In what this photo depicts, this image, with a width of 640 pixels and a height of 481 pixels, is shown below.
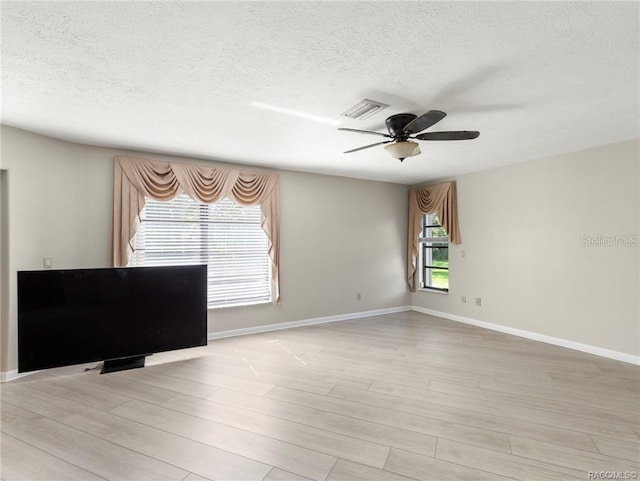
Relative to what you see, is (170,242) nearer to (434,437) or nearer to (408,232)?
(434,437)

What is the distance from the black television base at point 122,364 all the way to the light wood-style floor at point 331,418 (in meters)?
0.11

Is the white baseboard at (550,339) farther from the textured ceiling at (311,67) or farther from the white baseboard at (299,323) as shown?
the textured ceiling at (311,67)

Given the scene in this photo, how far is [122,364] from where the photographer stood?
11.4ft

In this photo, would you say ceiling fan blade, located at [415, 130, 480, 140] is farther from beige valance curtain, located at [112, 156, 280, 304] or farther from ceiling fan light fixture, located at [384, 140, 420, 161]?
beige valance curtain, located at [112, 156, 280, 304]

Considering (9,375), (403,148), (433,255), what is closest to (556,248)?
(433,255)

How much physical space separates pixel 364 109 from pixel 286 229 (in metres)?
2.80

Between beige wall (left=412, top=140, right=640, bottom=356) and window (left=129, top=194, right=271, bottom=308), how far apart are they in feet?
11.7

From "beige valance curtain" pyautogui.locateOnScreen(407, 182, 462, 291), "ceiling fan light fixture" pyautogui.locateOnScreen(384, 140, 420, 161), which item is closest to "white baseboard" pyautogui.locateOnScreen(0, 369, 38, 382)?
"ceiling fan light fixture" pyautogui.locateOnScreen(384, 140, 420, 161)

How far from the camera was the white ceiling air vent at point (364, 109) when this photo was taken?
262 centimetres

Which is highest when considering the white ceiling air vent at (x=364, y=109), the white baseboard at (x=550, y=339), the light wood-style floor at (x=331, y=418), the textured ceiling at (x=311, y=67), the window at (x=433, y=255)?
the textured ceiling at (x=311, y=67)

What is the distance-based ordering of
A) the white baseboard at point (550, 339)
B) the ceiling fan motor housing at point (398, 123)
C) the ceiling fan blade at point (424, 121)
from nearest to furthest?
the ceiling fan blade at point (424, 121), the ceiling fan motor housing at point (398, 123), the white baseboard at point (550, 339)

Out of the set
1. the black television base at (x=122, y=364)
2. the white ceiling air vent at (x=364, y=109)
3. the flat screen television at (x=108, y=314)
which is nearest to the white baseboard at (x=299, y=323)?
the flat screen television at (x=108, y=314)

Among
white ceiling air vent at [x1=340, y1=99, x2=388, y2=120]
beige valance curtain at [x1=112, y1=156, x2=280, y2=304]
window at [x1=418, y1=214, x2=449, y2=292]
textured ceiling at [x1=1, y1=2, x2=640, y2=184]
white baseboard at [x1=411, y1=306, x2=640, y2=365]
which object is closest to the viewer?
textured ceiling at [x1=1, y1=2, x2=640, y2=184]

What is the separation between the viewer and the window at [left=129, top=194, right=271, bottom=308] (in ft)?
13.9
